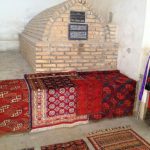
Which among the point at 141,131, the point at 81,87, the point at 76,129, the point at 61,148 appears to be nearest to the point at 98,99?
the point at 81,87

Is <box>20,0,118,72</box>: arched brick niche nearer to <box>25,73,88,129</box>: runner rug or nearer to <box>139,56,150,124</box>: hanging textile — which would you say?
<box>25,73,88,129</box>: runner rug

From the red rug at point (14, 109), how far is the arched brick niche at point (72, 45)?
2.60 ft

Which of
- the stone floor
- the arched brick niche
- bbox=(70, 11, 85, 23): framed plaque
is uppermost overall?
bbox=(70, 11, 85, 23): framed plaque

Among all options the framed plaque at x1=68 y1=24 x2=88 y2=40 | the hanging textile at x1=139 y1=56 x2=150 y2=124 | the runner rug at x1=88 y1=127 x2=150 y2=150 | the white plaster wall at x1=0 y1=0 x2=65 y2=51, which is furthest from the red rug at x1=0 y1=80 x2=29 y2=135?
the white plaster wall at x1=0 y1=0 x2=65 y2=51

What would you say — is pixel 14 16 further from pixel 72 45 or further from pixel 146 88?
pixel 146 88

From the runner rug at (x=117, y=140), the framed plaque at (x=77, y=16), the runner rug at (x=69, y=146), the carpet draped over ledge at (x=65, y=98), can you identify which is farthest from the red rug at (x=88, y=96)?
the framed plaque at (x=77, y=16)

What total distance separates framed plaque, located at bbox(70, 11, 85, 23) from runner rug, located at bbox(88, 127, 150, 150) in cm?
192

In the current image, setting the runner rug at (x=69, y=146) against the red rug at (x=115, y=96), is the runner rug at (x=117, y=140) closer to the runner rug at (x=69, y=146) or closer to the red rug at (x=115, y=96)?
the runner rug at (x=69, y=146)

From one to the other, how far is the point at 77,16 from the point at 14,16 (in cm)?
282

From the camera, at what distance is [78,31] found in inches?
145

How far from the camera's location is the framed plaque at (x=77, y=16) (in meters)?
3.59

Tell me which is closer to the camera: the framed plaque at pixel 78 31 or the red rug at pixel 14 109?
the red rug at pixel 14 109

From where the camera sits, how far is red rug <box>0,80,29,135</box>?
8.94 ft

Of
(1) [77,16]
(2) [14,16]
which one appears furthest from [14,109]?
(2) [14,16]
